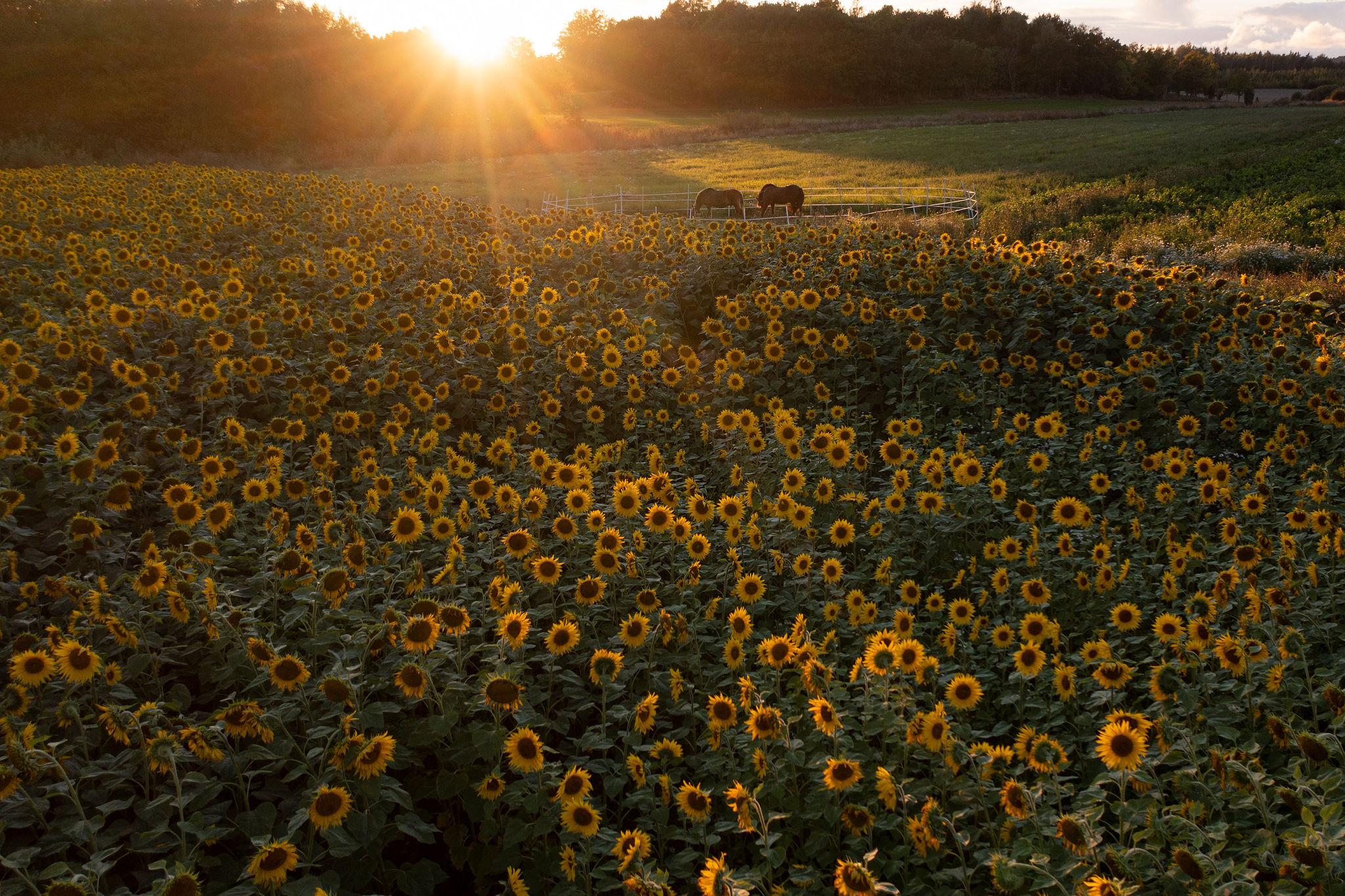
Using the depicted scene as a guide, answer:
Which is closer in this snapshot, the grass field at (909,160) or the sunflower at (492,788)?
the sunflower at (492,788)

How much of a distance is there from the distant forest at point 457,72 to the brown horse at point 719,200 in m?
24.1

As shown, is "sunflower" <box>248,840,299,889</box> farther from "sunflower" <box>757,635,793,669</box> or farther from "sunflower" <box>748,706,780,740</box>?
"sunflower" <box>757,635,793,669</box>

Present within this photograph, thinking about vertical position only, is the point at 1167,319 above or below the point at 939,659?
above

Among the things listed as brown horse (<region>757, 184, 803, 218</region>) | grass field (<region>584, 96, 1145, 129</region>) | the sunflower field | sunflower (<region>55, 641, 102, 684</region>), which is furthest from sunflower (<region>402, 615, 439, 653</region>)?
grass field (<region>584, 96, 1145, 129</region>)

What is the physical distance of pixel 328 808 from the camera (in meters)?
2.59

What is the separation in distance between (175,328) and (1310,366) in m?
10.6

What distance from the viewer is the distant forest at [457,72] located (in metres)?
33.7

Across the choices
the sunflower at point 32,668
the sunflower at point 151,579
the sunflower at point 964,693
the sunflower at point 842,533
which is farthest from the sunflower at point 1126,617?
the sunflower at point 32,668

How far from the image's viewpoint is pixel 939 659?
4324mm

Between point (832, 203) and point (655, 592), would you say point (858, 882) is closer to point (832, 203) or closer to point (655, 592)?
point (655, 592)

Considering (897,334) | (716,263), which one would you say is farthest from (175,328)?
(897,334)

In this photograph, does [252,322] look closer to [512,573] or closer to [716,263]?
[512,573]

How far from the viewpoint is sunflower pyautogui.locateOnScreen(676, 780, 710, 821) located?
2686mm

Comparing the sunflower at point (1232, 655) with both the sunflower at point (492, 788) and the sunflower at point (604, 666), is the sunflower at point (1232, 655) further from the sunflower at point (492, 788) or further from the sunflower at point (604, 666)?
the sunflower at point (492, 788)
